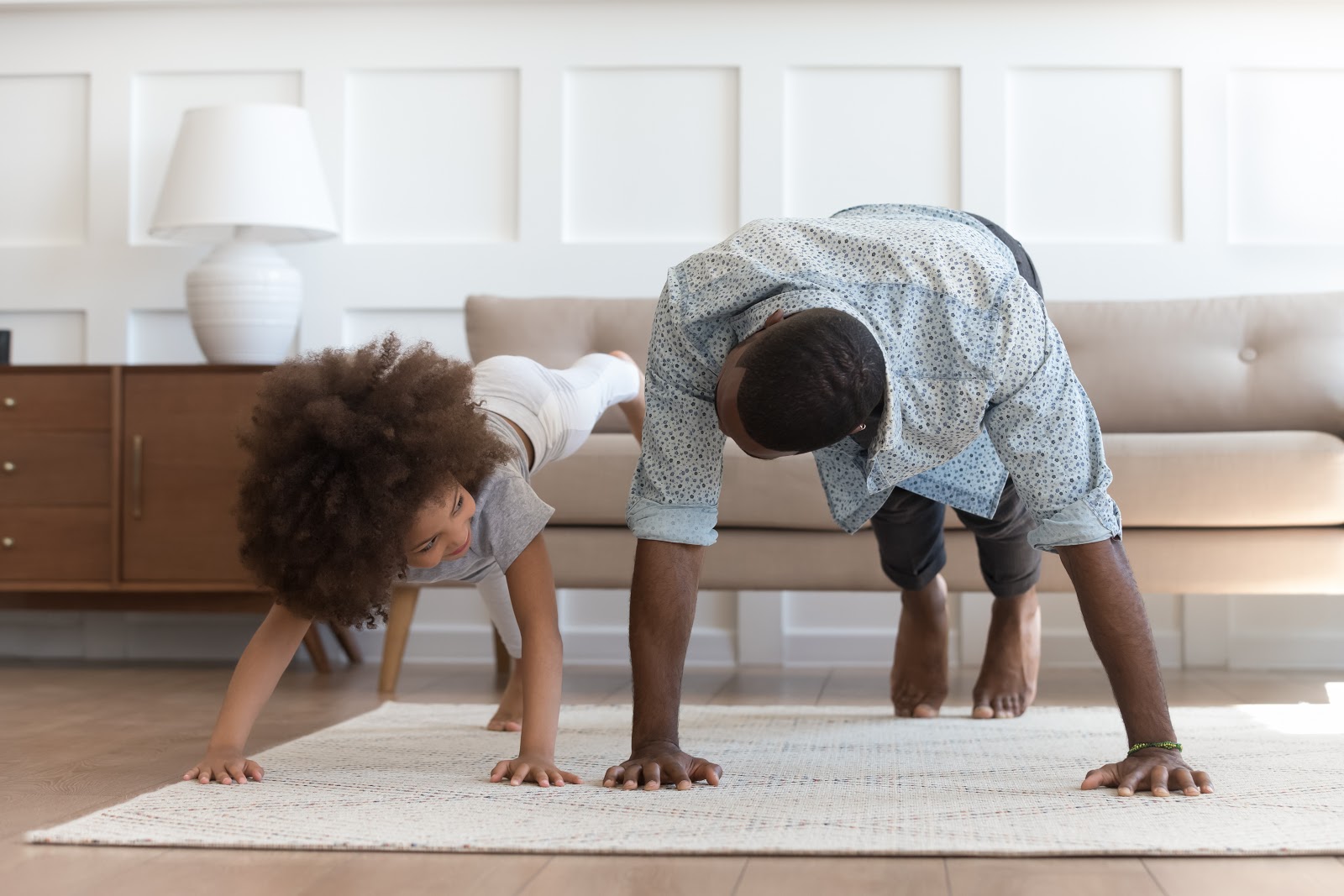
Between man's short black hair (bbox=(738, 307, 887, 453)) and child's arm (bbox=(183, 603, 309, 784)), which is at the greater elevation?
man's short black hair (bbox=(738, 307, 887, 453))

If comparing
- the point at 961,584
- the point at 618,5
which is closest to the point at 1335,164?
the point at 961,584

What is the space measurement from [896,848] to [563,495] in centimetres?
146

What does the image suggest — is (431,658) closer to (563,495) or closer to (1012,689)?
(563,495)

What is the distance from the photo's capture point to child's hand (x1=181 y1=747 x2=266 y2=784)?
1.47 metres

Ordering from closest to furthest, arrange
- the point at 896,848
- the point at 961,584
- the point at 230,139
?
the point at 896,848 < the point at 961,584 < the point at 230,139

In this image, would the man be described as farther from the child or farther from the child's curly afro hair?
the child's curly afro hair

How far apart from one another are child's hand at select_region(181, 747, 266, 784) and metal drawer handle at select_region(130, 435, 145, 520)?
1.53 m

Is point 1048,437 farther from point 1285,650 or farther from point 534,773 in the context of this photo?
point 1285,650

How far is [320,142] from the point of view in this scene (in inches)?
133

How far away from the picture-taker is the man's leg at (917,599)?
1.95m

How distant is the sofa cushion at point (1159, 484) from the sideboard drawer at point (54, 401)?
113 centimetres

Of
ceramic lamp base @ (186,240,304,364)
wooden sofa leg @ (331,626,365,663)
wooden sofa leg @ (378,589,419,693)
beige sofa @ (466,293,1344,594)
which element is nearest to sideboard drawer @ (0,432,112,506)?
ceramic lamp base @ (186,240,304,364)

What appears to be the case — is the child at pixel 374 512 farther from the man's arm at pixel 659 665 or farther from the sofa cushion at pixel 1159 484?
the sofa cushion at pixel 1159 484

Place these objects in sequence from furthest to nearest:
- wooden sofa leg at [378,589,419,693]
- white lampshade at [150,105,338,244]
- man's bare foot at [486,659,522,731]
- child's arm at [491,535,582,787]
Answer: white lampshade at [150,105,338,244], wooden sofa leg at [378,589,419,693], man's bare foot at [486,659,522,731], child's arm at [491,535,582,787]
